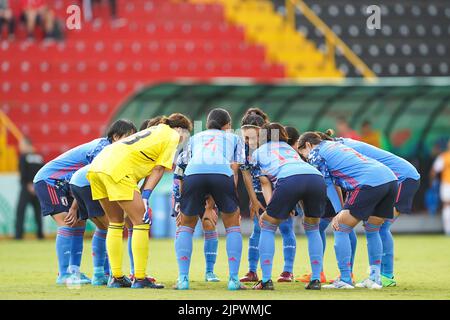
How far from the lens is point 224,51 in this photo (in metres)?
31.5

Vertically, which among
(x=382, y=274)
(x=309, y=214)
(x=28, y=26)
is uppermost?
(x=28, y=26)

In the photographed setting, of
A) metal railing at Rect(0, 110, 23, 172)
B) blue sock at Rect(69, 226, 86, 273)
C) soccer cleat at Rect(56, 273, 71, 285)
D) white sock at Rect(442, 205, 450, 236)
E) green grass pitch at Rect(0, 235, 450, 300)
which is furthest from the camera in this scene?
metal railing at Rect(0, 110, 23, 172)

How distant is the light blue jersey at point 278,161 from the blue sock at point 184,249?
42.1 inches

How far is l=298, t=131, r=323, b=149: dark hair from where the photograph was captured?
12133 millimetres

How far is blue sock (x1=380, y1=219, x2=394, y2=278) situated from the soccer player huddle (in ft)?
0.04

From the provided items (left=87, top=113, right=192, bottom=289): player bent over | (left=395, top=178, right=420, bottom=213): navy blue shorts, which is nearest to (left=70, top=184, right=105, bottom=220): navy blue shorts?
(left=87, top=113, right=192, bottom=289): player bent over

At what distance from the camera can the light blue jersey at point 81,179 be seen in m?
12.2

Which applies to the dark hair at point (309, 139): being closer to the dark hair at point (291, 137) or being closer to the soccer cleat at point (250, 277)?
the dark hair at point (291, 137)

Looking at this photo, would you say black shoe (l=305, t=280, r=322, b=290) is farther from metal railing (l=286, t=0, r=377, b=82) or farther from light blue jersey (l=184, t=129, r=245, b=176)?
metal railing (l=286, t=0, r=377, b=82)

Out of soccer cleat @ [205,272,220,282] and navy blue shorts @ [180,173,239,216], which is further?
soccer cleat @ [205,272,220,282]
